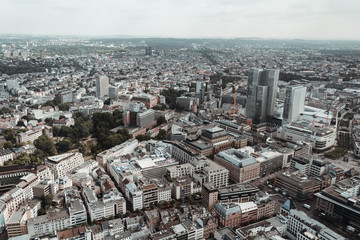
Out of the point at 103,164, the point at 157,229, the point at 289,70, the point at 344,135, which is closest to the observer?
the point at 157,229

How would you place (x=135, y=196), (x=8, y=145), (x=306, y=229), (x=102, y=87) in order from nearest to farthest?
(x=306, y=229) < (x=135, y=196) < (x=8, y=145) < (x=102, y=87)

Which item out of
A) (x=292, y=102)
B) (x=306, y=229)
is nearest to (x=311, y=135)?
(x=292, y=102)

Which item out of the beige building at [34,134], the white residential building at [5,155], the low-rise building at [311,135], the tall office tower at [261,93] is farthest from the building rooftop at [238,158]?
the beige building at [34,134]

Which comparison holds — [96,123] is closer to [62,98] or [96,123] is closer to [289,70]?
[62,98]

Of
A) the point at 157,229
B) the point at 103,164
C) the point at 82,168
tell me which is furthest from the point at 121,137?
the point at 157,229

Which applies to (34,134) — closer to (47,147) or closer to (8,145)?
(8,145)

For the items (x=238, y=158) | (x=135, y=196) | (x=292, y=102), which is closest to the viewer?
(x=135, y=196)
